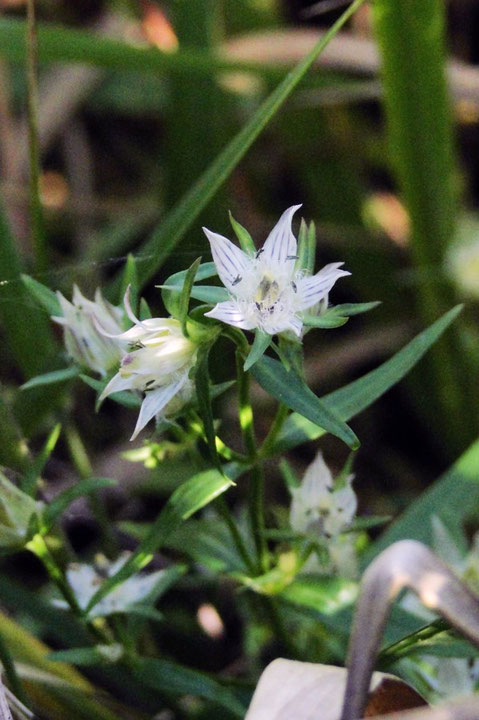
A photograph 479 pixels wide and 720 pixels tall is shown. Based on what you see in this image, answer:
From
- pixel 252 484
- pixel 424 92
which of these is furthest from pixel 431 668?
pixel 424 92

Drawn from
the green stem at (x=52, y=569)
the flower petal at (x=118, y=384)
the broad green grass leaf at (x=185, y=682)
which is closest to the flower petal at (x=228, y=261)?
the flower petal at (x=118, y=384)

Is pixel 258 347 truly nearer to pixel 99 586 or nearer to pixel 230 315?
pixel 230 315

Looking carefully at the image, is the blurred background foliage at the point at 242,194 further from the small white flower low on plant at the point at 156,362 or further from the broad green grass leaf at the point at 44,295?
the small white flower low on plant at the point at 156,362

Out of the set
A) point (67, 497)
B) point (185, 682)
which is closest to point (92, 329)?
point (67, 497)

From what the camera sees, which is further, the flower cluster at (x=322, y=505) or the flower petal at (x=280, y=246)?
the flower cluster at (x=322, y=505)

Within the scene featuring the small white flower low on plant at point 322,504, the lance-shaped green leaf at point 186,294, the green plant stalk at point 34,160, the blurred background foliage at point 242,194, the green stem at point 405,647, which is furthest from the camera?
the blurred background foliage at point 242,194

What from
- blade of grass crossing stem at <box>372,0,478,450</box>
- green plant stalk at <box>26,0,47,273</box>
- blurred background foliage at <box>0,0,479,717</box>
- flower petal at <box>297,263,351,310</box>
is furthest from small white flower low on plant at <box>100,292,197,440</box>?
blade of grass crossing stem at <box>372,0,478,450</box>

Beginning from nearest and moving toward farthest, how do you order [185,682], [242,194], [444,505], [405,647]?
[405,647] < [185,682] < [444,505] < [242,194]
